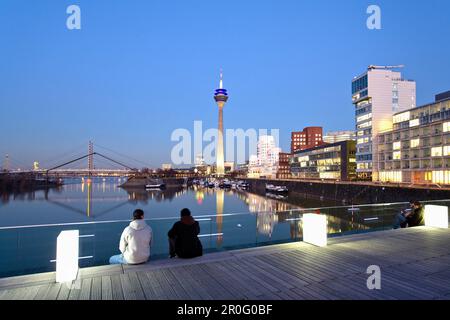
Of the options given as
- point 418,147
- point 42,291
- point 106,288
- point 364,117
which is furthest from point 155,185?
point 106,288

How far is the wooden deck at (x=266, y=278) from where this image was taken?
5.52 meters

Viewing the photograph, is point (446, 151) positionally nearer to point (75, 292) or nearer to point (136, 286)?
point (136, 286)

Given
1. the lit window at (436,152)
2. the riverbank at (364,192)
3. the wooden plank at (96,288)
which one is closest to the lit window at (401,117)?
the lit window at (436,152)

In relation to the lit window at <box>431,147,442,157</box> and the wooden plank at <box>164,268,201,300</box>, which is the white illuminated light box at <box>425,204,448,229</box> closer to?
the wooden plank at <box>164,268,201,300</box>

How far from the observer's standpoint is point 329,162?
102750mm

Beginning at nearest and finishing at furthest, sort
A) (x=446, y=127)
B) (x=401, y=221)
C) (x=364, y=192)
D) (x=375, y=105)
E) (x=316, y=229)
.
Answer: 1. (x=316, y=229)
2. (x=401, y=221)
3. (x=446, y=127)
4. (x=364, y=192)
5. (x=375, y=105)

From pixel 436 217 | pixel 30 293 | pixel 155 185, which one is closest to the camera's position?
pixel 30 293

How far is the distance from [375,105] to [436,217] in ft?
240

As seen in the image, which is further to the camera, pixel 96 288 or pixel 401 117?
pixel 401 117

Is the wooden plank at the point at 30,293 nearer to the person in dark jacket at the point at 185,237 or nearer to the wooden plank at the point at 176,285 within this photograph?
the wooden plank at the point at 176,285

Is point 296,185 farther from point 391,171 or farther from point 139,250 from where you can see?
point 139,250

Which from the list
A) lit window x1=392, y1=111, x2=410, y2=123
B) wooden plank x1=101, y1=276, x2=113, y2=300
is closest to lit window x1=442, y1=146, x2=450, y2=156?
lit window x1=392, y1=111, x2=410, y2=123
